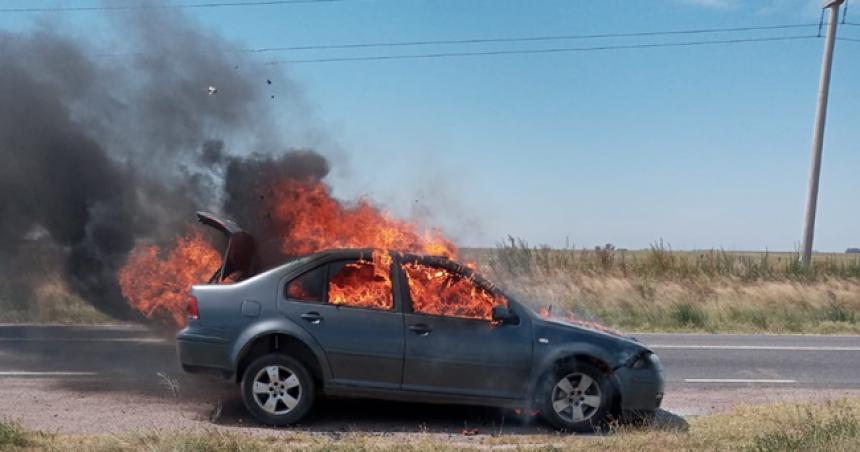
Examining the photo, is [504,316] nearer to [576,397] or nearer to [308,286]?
[576,397]

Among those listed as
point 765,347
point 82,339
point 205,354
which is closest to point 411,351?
point 205,354

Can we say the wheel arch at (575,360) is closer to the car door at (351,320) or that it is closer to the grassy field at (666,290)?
the car door at (351,320)

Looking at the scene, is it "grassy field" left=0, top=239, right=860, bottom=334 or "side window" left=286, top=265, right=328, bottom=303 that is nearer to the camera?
"side window" left=286, top=265, right=328, bottom=303

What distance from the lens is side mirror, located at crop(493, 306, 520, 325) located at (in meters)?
6.90

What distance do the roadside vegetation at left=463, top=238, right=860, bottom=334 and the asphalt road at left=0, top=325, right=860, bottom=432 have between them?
195cm

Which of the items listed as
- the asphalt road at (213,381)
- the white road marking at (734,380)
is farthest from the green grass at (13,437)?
the white road marking at (734,380)

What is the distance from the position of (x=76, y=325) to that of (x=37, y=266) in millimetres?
1159

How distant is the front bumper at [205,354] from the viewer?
274 inches

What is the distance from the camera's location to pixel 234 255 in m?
8.10

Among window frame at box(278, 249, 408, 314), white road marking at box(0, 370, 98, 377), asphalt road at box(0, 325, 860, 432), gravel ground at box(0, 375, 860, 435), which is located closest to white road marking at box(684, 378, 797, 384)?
asphalt road at box(0, 325, 860, 432)

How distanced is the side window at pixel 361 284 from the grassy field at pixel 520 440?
110cm

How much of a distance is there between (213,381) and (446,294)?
290 centimetres

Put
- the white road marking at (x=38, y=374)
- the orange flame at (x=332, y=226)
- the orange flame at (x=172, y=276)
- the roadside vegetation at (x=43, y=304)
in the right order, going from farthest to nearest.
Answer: the roadside vegetation at (x=43, y=304) < the white road marking at (x=38, y=374) < the orange flame at (x=172, y=276) < the orange flame at (x=332, y=226)

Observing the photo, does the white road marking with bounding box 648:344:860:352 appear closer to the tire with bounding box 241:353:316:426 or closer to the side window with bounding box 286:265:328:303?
the side window with bounding box 286:265:328:303
